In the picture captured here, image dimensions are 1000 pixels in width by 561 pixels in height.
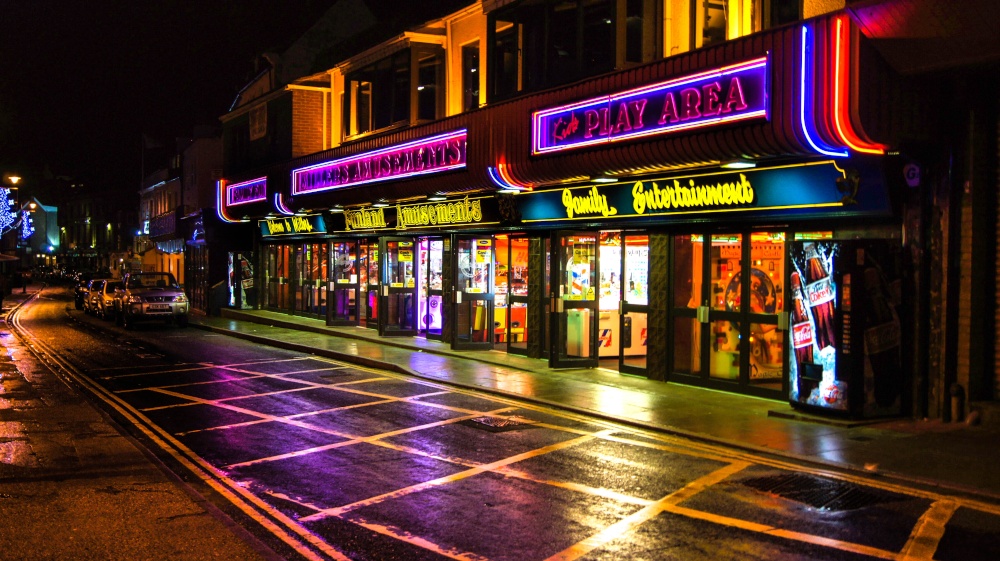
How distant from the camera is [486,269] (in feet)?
67.0

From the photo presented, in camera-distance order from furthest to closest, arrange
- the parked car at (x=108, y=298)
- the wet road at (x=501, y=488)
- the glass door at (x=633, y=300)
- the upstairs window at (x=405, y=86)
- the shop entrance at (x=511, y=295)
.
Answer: the parked car at (x=108, y=298)
the upstairs window at (x=405, y=86)
the shop entrance at (x=511, y=295)
the glass door at (x=633, y=300)
the wet road at (x=501, y=488)

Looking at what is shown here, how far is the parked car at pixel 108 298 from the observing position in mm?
31353

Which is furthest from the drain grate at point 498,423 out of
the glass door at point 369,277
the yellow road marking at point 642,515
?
the glass door at point 369,277

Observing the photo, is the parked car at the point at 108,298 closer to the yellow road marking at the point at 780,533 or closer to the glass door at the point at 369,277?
the glass door at the point at 369,277

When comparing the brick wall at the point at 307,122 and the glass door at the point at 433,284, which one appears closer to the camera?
the glass door at the point at 433,284

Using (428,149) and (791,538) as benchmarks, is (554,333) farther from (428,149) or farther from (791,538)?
(791,538)

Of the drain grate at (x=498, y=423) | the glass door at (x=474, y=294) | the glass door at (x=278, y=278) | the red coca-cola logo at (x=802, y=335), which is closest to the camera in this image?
the drain grate at (x=498, y=423)

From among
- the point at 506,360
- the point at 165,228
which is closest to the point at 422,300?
the point at 506,360

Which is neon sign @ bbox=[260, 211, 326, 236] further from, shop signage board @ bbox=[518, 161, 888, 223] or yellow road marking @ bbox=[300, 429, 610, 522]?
yellow road marking @ bbox=[300, 429, 610, 522]

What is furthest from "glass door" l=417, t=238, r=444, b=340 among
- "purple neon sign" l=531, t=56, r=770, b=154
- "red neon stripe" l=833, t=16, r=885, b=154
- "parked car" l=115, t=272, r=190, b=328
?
"red neon stripe" l=833, t=16, r=885, b=154

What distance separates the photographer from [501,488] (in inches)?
323

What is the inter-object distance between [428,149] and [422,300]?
5622 mm

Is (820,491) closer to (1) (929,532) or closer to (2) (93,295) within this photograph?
(1) (929,532)

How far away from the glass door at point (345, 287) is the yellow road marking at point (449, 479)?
16.5 metres
